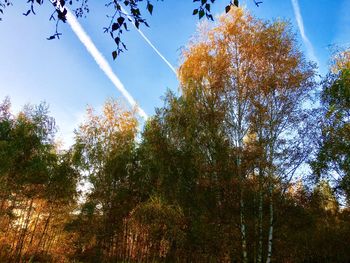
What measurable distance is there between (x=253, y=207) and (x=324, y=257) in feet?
41.1

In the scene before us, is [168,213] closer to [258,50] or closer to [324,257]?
[258,50]

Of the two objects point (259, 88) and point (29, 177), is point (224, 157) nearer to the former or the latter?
point (259, 88)

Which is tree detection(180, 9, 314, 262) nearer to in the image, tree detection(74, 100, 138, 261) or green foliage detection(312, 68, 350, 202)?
green foliage detection(312, 68, 350, 202)

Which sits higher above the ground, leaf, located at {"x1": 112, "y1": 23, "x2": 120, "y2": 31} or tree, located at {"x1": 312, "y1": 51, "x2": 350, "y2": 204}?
tree, located at {"x1": 312, "y1": 51, "x2": 350, "y2": 204}

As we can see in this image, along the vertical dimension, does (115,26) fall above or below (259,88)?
below

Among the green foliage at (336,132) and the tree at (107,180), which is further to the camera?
the tree at (107,180)

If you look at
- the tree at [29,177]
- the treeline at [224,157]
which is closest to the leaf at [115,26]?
the treeline at [224,157]

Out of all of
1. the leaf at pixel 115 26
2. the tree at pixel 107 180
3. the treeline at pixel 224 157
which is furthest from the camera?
the tree at pixel 107 180

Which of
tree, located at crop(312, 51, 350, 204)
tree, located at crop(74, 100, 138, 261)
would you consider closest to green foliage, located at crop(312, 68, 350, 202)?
tree, located at crop(312, 51, 350, 204)

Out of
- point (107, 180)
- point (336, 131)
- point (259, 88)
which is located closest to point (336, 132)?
point (336, 131)

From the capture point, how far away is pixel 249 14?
16406 millimetres

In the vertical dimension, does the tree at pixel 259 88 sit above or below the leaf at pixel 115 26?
above

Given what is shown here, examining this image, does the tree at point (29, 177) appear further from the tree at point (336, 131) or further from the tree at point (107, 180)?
the tree at point (336, 131)

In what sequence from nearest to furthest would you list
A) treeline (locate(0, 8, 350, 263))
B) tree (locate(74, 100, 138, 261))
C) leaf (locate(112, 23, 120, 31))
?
1. leaf (locate(112, 23, 120, 31))
2. treeline (locate(0, 8, 350, 263))
3. tree (locate(74, 100, 138, 261))
